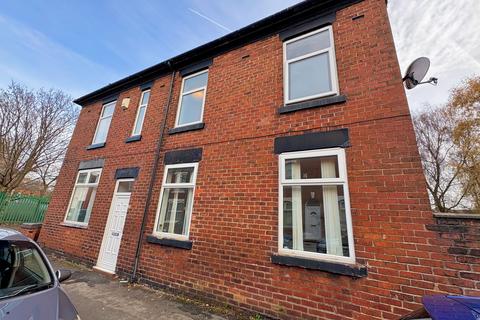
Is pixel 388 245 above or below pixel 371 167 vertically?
below

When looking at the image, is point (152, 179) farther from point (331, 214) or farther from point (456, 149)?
point (456, 149)

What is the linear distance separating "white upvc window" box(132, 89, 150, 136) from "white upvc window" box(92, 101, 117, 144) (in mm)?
1770

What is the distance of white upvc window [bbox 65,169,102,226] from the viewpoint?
24.1ft

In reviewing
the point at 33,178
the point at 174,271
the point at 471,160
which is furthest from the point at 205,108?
the point at 33,178

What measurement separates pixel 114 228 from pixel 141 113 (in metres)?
4.08

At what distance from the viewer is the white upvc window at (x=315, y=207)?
3.55 meters

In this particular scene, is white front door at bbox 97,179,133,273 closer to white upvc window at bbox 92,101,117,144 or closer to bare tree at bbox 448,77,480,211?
white upvc window at bbox 92,101,117,144

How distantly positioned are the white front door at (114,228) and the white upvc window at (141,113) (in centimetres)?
190

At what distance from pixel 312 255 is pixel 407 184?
6.23ft

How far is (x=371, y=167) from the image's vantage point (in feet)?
11.7

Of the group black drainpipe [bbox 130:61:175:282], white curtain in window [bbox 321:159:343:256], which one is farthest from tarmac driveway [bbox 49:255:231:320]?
white curtain in window [bbox 321:159:343:256]

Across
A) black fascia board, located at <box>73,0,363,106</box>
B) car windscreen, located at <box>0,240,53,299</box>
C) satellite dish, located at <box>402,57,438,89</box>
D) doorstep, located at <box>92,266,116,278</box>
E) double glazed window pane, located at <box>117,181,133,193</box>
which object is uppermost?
black fascia board, located at <box>73,0,363,106</box>

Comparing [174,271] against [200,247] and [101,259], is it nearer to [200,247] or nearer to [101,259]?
[200,247]

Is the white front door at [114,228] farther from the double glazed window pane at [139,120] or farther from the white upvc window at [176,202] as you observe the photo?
the double glazed window pane at [139,120]
